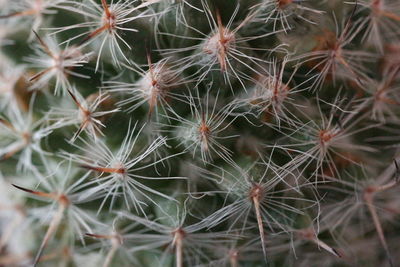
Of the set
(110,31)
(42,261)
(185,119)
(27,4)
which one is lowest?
(42,261)

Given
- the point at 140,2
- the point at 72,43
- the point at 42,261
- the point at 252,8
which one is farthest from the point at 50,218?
the point at 252,8

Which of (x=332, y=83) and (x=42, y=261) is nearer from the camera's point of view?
(x=332, y=83)

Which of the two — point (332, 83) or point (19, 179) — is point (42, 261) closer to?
point (19, 179)

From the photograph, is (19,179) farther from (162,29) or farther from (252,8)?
(252,8)

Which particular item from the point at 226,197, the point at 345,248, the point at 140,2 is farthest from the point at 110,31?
the point at 345,248

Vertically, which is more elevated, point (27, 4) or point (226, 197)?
point (27, 4)

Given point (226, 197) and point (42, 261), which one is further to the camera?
point (42, 261)
